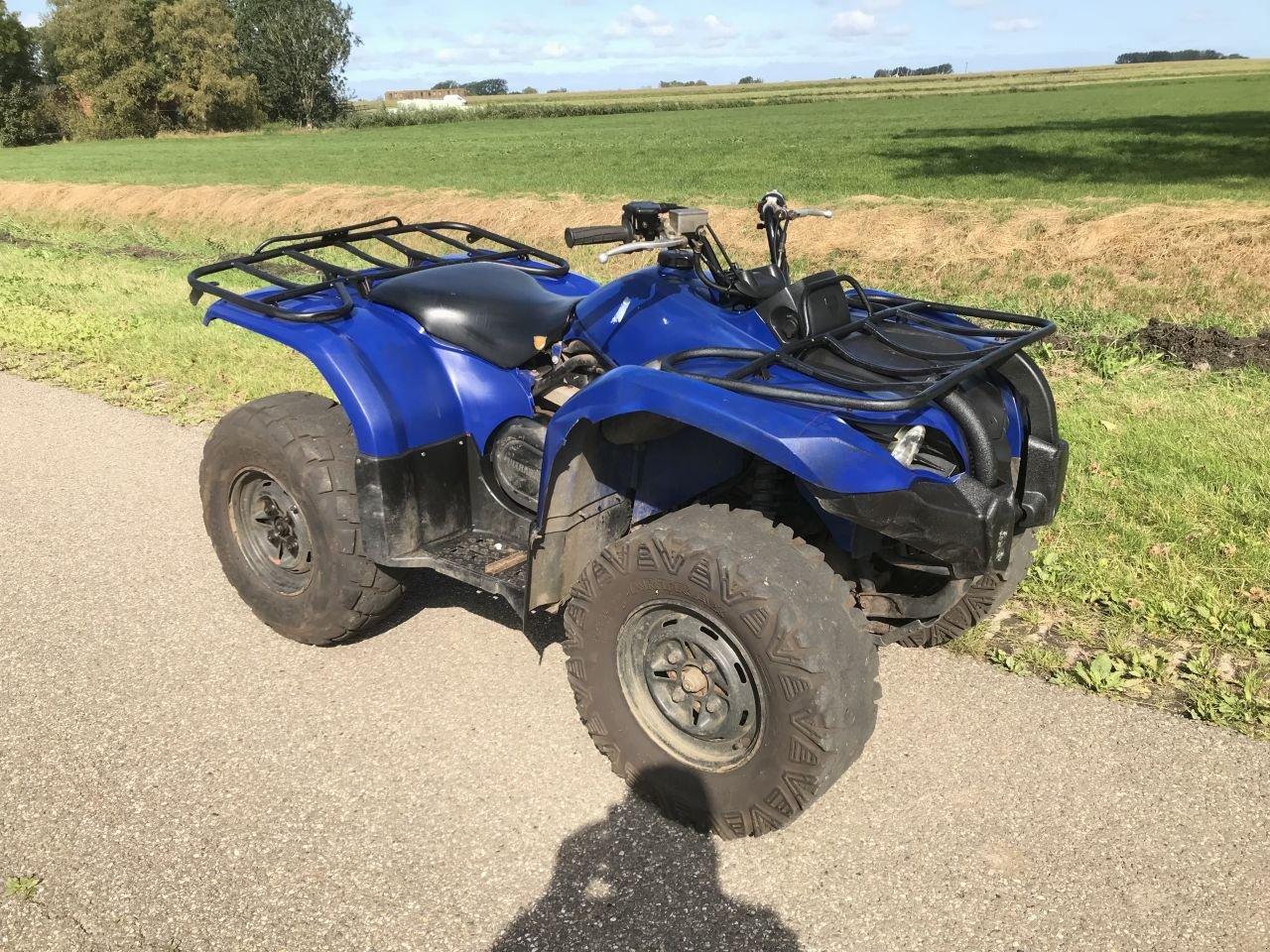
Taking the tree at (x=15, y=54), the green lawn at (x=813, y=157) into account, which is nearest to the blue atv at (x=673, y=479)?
the green lawn at (x=813, y=157)

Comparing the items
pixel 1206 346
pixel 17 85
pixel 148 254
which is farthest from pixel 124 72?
pixel 1206 346

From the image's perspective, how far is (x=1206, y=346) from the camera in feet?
23.5

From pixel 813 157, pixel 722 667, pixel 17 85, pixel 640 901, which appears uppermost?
pixel 17 85

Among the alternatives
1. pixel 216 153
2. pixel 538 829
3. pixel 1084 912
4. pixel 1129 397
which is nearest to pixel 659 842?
pixel 538 829

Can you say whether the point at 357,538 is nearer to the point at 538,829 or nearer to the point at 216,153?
the point at 538,829

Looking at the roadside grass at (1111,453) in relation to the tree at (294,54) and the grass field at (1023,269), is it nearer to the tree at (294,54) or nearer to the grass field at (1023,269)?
the grass field at (1023,269)

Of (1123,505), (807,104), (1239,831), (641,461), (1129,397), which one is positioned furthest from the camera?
(807,104)

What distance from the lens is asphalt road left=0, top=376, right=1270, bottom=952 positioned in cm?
253

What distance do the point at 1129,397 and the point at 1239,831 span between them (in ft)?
13.0

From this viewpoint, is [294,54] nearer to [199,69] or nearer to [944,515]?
[199,69]

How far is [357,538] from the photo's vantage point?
3.57 metres

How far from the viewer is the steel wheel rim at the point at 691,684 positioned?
2717 millimetres

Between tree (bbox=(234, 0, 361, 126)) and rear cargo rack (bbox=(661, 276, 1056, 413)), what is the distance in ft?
252

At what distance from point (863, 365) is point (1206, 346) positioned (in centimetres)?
568
